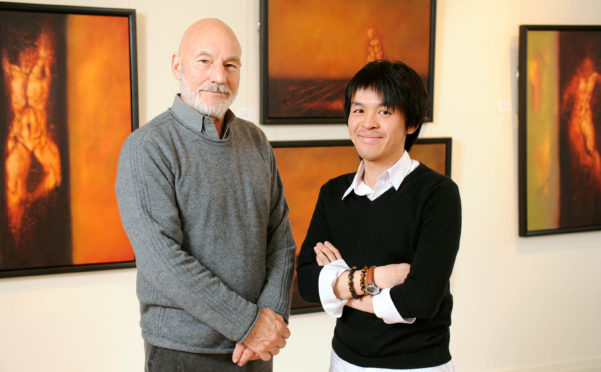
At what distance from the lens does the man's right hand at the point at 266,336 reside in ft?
5.86

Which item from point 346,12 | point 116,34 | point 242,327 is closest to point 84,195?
point 116,34

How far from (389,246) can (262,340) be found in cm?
52

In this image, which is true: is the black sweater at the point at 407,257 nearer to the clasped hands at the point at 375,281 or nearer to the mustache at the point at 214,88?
the clasped hands at the point at 375,281

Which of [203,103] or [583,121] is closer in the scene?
[203,103]

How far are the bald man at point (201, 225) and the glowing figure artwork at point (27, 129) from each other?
110 cm

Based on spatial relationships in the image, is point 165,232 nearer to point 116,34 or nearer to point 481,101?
point 116,34

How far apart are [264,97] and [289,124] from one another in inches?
8.1

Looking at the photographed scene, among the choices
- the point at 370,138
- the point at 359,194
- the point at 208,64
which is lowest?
the point at 359,194

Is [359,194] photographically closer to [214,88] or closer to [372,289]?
[372,289]

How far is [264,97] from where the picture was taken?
117 inches

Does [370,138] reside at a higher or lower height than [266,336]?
higher

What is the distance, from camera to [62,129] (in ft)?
8.74

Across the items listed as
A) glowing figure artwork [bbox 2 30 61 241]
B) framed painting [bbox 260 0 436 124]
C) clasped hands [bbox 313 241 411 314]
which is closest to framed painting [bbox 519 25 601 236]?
Answer: framed painting [bbox 260 0 436 124]

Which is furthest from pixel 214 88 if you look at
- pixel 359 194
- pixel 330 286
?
pixel 330 286
